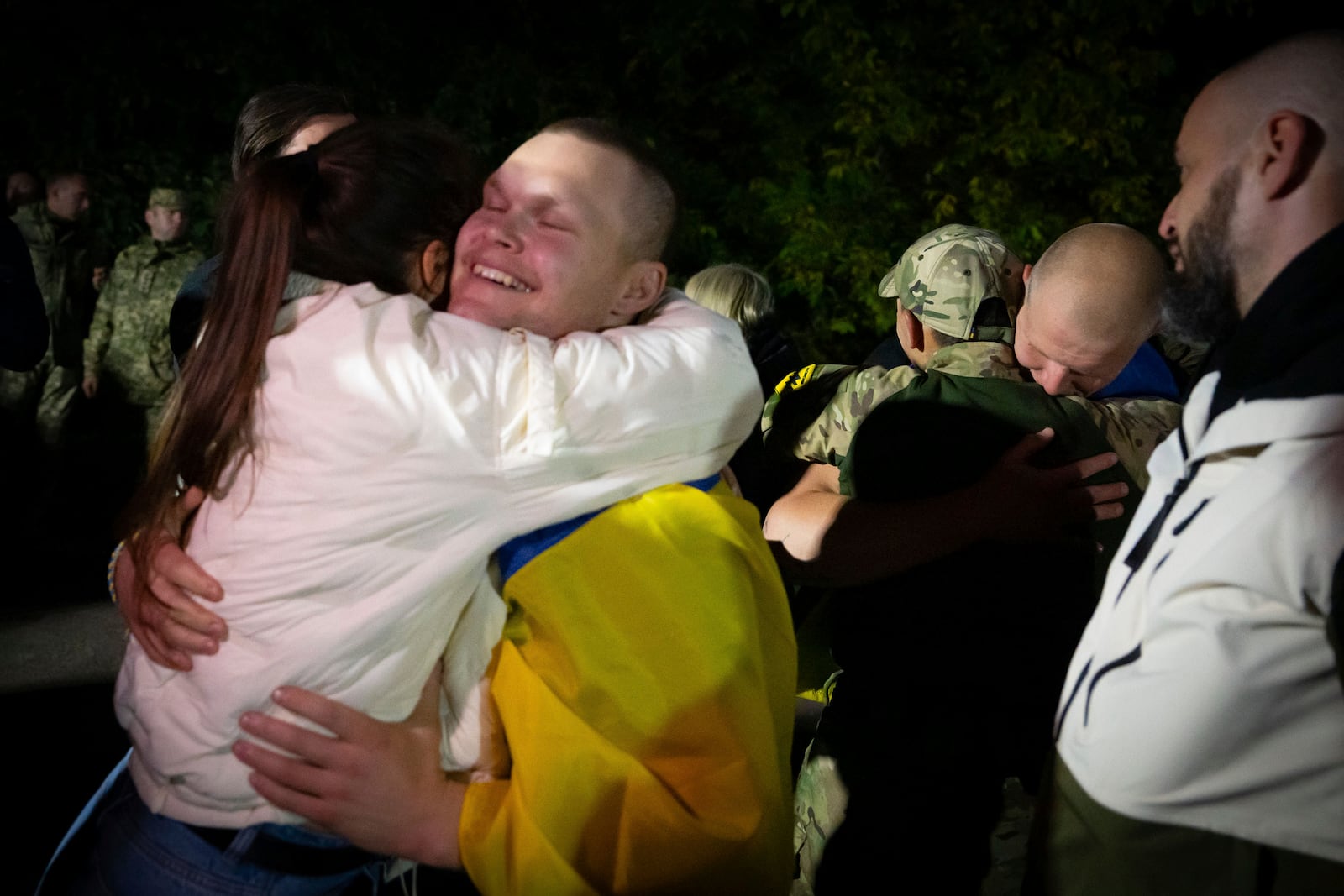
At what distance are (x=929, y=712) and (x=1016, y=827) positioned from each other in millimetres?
359

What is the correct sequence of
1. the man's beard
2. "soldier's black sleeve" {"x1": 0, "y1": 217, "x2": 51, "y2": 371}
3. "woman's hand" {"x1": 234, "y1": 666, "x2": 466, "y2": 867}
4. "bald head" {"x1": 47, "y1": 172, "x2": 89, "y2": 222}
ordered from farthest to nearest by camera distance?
"bald head" {"x1": 47, "y1": 172, "x2": 89, "y2": 222}, "soldier's black sleeve" {"x1": 0, "y1": 217, "x2": 51, "y2": 371}, the man's beard, "woman's hand" {"x1": 234, "y1": 666, "x2": 466, "y2": 867}

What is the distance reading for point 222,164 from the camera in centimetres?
848

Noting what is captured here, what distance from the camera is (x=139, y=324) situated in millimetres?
6742

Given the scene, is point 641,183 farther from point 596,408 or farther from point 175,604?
point 175,604

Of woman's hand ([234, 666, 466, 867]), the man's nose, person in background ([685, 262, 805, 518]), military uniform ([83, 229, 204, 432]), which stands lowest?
military uniform ([83, 229, 204, 432])

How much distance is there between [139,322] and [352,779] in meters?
6.23

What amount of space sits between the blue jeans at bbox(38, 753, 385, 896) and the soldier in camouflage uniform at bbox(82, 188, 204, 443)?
5605mm

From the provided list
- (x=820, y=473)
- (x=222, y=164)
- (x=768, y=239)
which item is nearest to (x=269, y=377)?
(x=820, y=473)

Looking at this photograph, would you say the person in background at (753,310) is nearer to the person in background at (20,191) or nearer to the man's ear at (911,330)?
the man's ear at (911,330)

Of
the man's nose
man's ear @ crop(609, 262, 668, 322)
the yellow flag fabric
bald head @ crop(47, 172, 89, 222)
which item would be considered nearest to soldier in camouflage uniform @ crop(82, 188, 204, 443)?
bald head @ crop(47, 172, 89, 222)

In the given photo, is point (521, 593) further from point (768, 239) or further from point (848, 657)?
point (768, 239)

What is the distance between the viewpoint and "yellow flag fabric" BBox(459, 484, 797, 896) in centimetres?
136

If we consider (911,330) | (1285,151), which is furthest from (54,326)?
A: (1285,151)

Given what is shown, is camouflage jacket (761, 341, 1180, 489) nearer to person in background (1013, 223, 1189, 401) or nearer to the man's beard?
person in background (1013, 223, 1189, 401)
